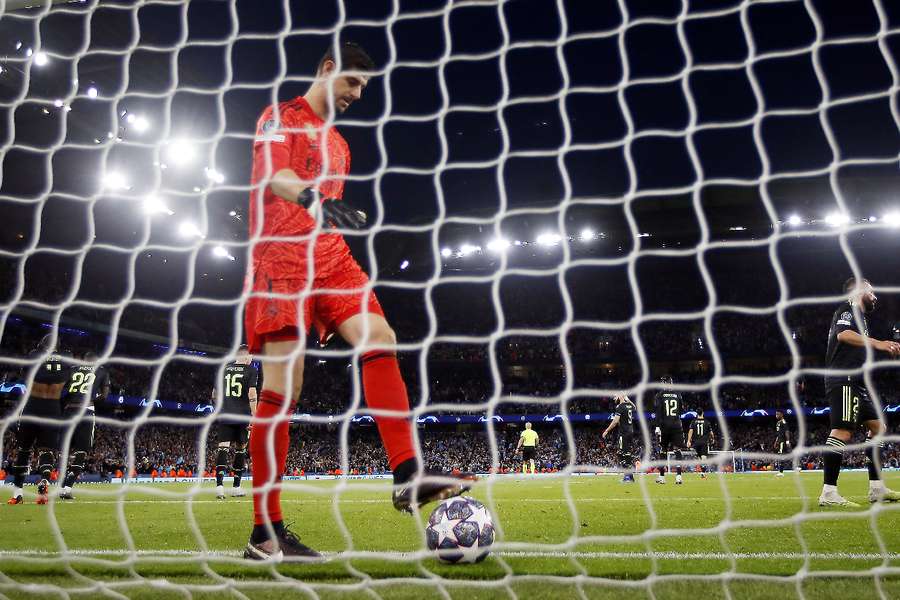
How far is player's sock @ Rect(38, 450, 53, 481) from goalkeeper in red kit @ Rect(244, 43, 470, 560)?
5151 mm

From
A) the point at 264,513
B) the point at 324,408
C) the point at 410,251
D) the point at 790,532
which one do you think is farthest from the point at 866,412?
the point at 324,408

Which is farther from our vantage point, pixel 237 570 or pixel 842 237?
pixel 237 570

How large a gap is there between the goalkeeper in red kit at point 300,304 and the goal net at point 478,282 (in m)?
0.06

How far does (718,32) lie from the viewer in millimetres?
17141

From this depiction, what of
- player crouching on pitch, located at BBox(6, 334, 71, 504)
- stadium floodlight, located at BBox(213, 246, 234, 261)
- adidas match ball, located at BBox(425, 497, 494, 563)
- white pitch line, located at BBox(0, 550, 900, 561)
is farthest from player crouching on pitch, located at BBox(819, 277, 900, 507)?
stadium floodlight, located at BBox(213, 246, 234, 261)

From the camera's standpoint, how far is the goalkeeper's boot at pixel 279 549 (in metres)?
2.72

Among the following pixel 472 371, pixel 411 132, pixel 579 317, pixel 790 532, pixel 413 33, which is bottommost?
pixel 472 371

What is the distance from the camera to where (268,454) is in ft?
9.15

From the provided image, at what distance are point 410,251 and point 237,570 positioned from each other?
1014 inches

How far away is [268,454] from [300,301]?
65 centimetres

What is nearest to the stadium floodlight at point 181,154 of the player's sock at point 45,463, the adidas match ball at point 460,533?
the player's sock at point 45,463

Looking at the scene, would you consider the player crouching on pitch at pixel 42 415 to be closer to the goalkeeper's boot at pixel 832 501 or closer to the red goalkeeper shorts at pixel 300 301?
the red goalkeeper shorts at pixel 300 301

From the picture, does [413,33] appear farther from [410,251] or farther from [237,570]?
[410,251]

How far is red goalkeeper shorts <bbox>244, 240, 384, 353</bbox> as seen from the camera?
9.20 ft
